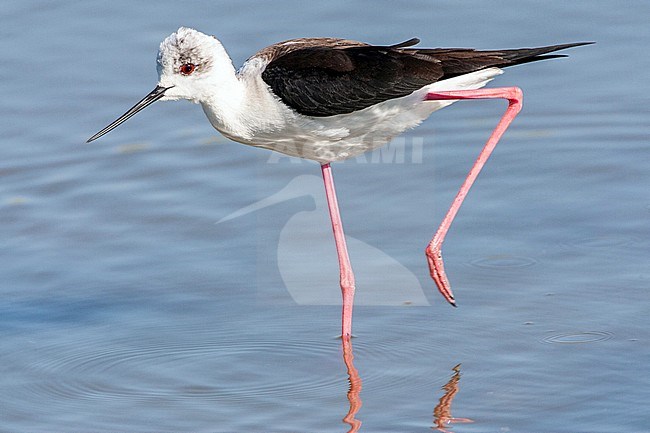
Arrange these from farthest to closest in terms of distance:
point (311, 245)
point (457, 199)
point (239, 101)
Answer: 1. point (311, 245)
2. point (457, 199)
3. point (239, 101)

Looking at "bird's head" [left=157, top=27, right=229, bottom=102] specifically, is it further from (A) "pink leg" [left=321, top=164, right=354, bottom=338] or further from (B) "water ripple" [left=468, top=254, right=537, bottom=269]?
(B) "water ripple" [left=468, top=254, right=537, bottom=269]

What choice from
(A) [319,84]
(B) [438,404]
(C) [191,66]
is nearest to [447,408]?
(B) [438,404]

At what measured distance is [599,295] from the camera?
738 cm

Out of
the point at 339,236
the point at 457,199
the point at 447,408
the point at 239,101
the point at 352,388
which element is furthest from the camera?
the point at 339,236

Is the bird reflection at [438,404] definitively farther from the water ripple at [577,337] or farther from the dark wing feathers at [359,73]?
the dark wing feathers at [359,73]

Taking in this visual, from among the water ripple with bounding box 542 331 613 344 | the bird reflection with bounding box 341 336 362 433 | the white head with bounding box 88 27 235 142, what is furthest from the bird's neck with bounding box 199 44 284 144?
the water ripple with bounding box 542 331 613 344

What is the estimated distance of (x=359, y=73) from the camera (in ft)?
23.2

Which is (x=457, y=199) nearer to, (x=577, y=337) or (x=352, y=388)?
(x=577, y=337)

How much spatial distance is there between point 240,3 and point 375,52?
4.20m

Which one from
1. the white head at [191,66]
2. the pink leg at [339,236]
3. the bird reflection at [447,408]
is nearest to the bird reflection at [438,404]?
the bird reflection at [447,408]

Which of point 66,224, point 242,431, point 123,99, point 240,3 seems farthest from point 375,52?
point 240,3

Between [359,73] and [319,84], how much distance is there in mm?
207

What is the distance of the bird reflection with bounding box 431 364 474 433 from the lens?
20.7 feet

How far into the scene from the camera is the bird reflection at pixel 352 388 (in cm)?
641
